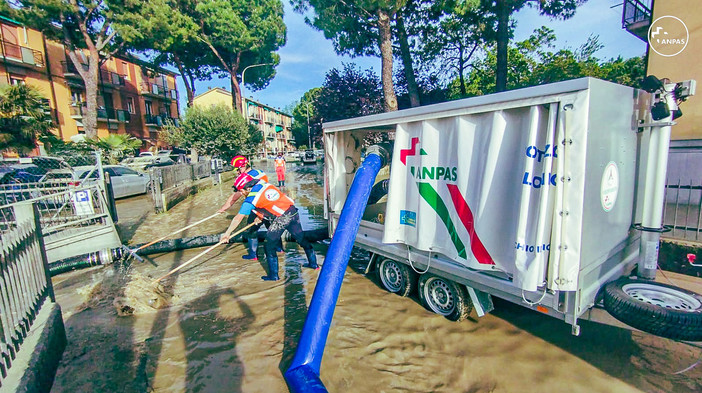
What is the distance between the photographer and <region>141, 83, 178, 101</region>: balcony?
32438mm

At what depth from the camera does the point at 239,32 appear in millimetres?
26688

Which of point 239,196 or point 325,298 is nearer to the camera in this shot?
point 325,298

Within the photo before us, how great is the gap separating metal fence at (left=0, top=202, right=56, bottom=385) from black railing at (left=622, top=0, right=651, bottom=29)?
58.7ft

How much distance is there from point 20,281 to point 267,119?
240ft

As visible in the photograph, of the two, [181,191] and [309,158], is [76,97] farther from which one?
[181,191]

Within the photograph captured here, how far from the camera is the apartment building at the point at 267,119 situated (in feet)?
173

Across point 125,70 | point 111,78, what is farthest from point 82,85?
point 125,70

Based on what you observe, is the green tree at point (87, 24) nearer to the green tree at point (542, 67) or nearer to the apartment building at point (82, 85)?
the apartment building at point (82, 85)

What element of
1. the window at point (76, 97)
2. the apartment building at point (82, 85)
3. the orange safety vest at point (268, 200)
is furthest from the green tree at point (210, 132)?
the orange safety vest at point (268, 200)

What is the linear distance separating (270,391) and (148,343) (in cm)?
190

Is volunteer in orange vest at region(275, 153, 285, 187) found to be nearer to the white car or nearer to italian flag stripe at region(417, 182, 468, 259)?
the white car

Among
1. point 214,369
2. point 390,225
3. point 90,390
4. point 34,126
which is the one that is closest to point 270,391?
point 214,369

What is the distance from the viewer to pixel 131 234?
28.8ft

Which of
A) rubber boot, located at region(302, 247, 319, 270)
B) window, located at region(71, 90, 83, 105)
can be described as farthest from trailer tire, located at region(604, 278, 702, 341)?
window, located at region(71, 90, 83, 105)
